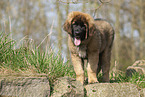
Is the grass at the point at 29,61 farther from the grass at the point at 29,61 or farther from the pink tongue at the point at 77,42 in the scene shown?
the pink tongue at the point at 77,42

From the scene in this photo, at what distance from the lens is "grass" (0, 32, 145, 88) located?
4316mm

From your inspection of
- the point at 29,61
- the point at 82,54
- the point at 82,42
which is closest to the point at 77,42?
the point at 82,42

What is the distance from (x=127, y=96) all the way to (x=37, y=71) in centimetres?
201

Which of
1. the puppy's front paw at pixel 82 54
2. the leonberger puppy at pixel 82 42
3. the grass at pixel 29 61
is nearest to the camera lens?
the grass at pixel 29 61

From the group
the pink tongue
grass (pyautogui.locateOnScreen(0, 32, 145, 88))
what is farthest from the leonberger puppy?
grass (pyautogui.locateOnScreen(0, 32, 145, 88))

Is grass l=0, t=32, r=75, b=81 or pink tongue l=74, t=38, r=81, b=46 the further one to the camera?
pink tongue l=74, t=38, r=81, b=46

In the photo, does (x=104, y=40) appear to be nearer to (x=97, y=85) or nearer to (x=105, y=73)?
(x=105, y=73)

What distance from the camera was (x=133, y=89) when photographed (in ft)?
15.1

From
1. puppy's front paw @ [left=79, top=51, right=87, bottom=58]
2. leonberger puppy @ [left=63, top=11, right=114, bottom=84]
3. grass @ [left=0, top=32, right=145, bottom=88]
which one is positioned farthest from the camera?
puppy's front paw @ [left=79, top=51, right=87, bottom=58]

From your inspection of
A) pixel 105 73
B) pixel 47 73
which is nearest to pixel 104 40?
pixel 105 73

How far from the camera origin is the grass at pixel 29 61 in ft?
14.2

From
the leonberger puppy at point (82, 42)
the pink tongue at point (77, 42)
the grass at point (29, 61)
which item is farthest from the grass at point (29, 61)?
the pink tongue at point (77, 42)

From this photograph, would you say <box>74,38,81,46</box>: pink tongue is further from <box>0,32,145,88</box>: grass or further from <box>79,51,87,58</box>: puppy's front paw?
<box>0,32,145,88</box>: grass

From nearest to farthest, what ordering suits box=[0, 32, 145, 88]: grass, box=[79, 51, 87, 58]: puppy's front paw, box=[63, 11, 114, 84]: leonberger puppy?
box=[0, 32, 145, 88]: grass → box=[63, 11, 114, 84]: leonberger puppy → box=[79, 51, 87, 58]: puppy's front paw
